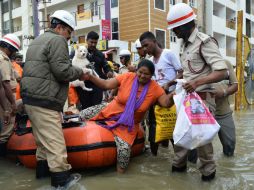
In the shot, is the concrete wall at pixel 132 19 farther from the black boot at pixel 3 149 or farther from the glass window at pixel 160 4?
the black boot at pixel 3 149

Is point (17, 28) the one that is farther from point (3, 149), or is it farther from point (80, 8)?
point (3, 149)

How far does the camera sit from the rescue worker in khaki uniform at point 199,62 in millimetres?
3455

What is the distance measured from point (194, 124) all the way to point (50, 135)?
1.50 meters

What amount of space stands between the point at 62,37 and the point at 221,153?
113 inches

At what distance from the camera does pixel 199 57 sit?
3666 millimetres

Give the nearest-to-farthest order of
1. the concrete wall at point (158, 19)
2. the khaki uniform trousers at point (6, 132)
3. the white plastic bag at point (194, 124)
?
the white plastic bag at point (194, 124) → the khaki uniform trousers at point (6, 132) → the concrete wall at point (158, 19)

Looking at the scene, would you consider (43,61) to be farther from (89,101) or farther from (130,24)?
(130,24)

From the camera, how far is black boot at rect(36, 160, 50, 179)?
397cm

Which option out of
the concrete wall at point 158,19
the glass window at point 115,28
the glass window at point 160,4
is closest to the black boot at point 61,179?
the concrete wall at point 158,19

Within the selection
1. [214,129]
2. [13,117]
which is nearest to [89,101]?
[13,117]

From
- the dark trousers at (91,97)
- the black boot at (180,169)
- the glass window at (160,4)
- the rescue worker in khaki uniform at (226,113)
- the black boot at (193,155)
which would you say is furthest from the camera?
the glass window at (160,4)

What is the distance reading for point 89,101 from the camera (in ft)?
19.7

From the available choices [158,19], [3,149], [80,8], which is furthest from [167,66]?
[80,8]

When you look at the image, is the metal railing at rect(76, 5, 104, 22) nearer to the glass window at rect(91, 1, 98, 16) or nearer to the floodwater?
the glass window at rect(91, 1, 98, 16)
